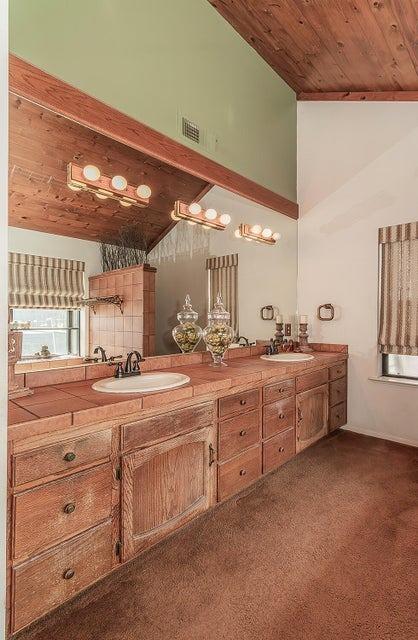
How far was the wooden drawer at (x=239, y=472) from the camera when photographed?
2074mm

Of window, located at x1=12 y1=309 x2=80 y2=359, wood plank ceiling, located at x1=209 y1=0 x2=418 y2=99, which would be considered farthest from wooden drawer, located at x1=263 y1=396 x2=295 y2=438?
wood plank ceiling, located at x1=209 y1=0 x2=418 y2=99

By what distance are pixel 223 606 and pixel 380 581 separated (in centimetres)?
73

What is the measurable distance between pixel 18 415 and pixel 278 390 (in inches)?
68.2

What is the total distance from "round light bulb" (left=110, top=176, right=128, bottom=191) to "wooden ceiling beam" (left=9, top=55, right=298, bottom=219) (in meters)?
0.21

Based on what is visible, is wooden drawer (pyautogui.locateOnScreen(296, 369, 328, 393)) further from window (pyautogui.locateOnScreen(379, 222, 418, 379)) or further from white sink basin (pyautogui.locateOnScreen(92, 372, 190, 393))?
white sink basin (pyautogui.locateOnScreen(92, 372, 190, 393))

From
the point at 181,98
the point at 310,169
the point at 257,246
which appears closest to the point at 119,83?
the point at 181,98

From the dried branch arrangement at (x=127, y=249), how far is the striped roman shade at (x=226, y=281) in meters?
0.71

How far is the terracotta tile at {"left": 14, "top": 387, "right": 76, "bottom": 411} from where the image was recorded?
1.51m

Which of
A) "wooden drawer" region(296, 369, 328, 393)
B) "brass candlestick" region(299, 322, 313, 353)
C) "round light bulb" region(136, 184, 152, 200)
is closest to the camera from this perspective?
"round light bulb" region(136, 184, 152, 200)

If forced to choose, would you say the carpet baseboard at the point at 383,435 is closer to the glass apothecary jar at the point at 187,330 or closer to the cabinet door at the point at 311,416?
the cabinet door at the point at 311,416

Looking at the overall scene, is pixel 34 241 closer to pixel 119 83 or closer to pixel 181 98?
pixel 119 83

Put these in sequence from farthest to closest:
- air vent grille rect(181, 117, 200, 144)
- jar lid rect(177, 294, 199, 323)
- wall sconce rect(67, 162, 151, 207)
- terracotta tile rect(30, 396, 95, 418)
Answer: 1. jar lid rect(177, 294, 199, 323)
2. air vent grille rect(181, 117, 200, 144)
3. wall sconce rect(67, 162, 151, 207)
4. terracotta tile rect(30, 396, 95, 418)

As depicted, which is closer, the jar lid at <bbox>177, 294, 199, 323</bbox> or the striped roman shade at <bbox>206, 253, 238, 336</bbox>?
the jar lid at <bbox>177, 294, 199, 323</bbox>

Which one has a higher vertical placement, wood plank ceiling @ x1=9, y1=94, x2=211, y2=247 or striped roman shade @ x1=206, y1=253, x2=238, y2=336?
wood plank ceiling @ x1=9, y1=94, x2=211, y2=247
